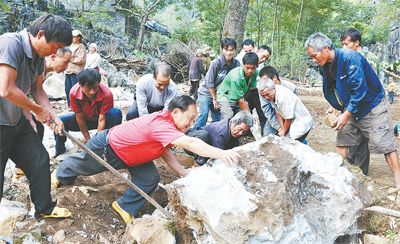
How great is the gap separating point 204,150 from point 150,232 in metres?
0.83

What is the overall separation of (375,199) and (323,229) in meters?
0.75

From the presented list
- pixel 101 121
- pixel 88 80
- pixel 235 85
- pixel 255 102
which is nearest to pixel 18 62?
pixel 88 80

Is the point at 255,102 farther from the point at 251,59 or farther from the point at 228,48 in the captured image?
the point at 251,59

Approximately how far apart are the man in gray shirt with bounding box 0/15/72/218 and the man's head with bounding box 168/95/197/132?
97 centimetres

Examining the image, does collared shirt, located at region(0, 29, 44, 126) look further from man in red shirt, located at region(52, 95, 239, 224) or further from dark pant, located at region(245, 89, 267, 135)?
dark pant, located at region(245, 89, 267, 135)

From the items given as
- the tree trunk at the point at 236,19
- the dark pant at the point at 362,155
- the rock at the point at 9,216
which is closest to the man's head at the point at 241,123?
the dark pant at the point at 362,155

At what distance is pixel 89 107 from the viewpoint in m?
4.65

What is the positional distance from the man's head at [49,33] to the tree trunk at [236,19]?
555 centimetres

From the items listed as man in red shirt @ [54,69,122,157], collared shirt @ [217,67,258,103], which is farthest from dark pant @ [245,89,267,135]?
man in red shirt @ [54,69,122,157]

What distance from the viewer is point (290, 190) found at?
3018 millimetres

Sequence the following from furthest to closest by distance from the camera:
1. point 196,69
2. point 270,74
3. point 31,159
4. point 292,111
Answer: point 196,69, point 270,74, point 292,111, point 31,159

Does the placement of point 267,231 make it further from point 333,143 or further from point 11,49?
point 333,143

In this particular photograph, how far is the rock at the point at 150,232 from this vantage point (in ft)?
10.3

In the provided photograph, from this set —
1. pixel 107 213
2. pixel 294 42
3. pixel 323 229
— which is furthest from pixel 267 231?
pixel 294 42
